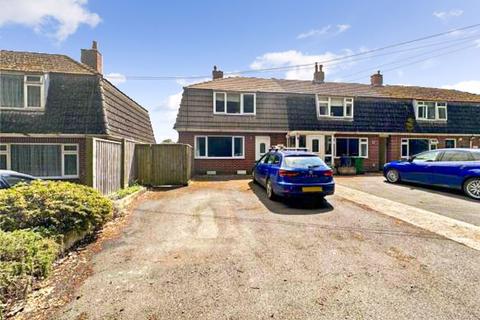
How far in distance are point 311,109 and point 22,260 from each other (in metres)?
17.5

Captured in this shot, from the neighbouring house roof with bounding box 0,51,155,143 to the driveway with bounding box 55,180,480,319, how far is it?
24.2 feet

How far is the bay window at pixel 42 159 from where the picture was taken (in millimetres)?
11859

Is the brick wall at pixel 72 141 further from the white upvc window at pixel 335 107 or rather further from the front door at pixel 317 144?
the white upvc window at pixel 335 107

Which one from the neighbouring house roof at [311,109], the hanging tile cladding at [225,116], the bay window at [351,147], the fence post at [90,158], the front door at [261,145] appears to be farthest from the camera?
the bay window at [351,147]

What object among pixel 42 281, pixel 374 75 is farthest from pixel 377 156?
pixel 42 281

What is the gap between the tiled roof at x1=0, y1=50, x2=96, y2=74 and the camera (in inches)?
486

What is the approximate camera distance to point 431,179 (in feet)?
35.8

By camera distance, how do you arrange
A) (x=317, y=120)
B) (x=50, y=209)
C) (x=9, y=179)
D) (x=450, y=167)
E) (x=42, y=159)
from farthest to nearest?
(x=317, y=120) < (x=42, y=159) < (x=450, y=167) < (x=9, y=179) < (x=50, y=209)

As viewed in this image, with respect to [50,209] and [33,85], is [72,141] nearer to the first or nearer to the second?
[33,85]

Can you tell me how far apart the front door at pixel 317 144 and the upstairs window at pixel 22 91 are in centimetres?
1493

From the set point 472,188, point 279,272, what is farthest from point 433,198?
point 279,272

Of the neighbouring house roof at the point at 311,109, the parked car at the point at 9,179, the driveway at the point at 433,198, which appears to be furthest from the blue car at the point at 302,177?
the neighbouring house roof at the point at 311,109

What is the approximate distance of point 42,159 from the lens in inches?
481

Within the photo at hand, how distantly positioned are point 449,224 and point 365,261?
3.52 metres
